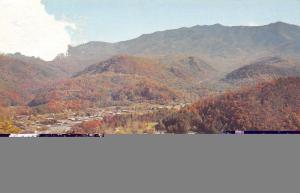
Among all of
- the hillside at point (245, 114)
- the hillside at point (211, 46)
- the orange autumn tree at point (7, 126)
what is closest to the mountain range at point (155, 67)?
the hillside at point (211, 46)

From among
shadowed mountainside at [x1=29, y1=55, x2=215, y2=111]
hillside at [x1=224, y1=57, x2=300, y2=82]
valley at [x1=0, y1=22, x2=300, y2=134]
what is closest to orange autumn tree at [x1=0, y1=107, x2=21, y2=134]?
valley at [x1=0, y1=22, x2=300, y2=134]

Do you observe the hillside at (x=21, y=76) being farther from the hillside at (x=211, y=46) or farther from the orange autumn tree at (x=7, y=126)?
the orange autumn tree at (x=7, y=126)

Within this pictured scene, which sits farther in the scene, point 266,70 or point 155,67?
point 155,67

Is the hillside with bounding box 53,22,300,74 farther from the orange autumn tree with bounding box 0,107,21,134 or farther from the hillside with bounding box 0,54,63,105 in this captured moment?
the orange autumn tree with bounding box 0,107,21,134

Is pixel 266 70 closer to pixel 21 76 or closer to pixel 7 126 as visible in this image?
pixel 21 76

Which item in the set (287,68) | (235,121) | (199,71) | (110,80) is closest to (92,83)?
(110,80)

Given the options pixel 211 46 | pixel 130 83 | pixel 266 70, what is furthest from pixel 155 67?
pixel 266 70
